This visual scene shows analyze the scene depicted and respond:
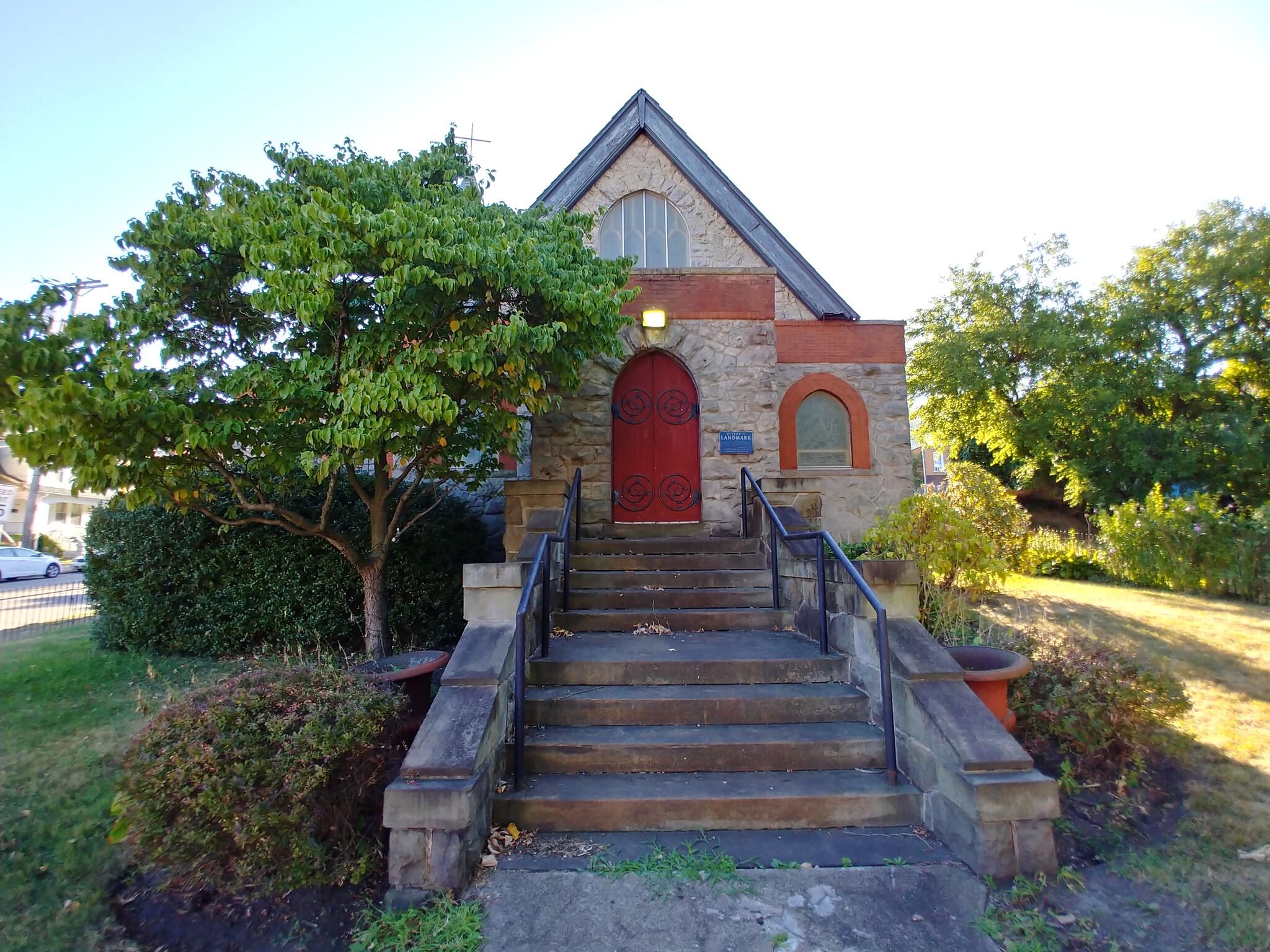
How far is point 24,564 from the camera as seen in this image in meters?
19.8

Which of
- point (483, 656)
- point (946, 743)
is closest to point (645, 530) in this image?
point (483, 656)

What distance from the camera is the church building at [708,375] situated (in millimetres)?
7484

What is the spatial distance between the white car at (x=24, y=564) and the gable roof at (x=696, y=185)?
66.5ft

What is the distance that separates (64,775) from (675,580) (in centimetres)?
437

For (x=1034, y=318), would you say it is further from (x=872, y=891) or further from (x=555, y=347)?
(x=872, y=891)

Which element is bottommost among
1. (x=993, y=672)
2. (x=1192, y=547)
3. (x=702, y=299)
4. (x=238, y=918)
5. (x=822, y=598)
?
(x=238, y=918)

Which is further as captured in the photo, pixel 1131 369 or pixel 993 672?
pixel 1131 369

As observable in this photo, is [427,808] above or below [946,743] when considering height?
below

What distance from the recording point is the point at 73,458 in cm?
428

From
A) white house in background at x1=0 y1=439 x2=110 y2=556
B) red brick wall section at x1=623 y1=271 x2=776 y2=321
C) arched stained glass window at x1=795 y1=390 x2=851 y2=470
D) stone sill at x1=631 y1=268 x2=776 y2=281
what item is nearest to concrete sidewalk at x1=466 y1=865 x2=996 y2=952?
red brick wall section at x1=623 y1=271 x2=776 y2=321

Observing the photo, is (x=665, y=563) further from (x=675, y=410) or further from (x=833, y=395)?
(x=833, y=395)

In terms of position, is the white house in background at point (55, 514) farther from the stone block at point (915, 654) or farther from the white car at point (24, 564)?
the stone block at point (915, 654)

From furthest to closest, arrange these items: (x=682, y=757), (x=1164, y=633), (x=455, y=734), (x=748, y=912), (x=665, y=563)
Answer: (x=1164, y=633)
(x=665, y=563)
(x=682, y=757)
(x=455, y=734)
(x=748, y=912)

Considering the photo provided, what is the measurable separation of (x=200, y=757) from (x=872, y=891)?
3015mm
